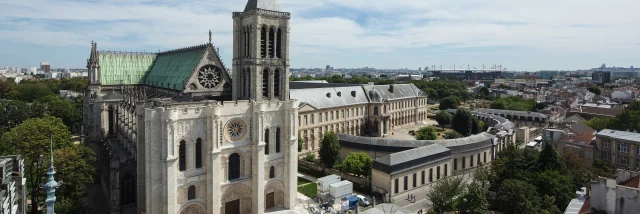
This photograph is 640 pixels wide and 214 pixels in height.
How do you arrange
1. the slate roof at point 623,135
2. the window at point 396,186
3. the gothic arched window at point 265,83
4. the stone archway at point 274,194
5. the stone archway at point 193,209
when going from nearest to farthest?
the stone archway at point 193,209 → the gothic arched window at point 265,83 → the stone archway at point 274,194 → the window at point 396,186 → the slate roof at point 623,135

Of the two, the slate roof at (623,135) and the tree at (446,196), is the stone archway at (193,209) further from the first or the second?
the slate roof at (623,135)

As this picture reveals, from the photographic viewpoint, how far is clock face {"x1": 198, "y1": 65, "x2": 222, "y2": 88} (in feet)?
137

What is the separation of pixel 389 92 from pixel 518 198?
5350cm

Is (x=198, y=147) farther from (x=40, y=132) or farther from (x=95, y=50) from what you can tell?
(x=95, y=50)

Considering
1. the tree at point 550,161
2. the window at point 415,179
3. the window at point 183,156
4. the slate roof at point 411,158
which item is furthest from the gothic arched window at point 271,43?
the tree at point 550,161

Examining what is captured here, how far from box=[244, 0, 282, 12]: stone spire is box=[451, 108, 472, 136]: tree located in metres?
49.8

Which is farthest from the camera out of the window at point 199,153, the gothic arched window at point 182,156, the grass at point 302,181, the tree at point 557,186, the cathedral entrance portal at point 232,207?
the grass at point 302,181

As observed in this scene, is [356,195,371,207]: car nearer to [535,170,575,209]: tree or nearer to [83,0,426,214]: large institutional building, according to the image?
[83,0,426,214]: large institutional building

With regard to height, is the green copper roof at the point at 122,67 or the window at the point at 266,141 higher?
the green copper roof at the point at 122,67

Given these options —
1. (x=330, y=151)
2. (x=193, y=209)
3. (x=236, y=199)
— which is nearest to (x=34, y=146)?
(x=193, y=209)

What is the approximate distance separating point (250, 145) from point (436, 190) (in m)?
17.4

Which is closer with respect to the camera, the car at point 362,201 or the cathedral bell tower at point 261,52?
the cathedral bell tower at point 261,52

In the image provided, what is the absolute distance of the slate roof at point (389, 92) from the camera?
79000mm

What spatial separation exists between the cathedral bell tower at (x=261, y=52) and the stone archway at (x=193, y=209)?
10.7 metres
